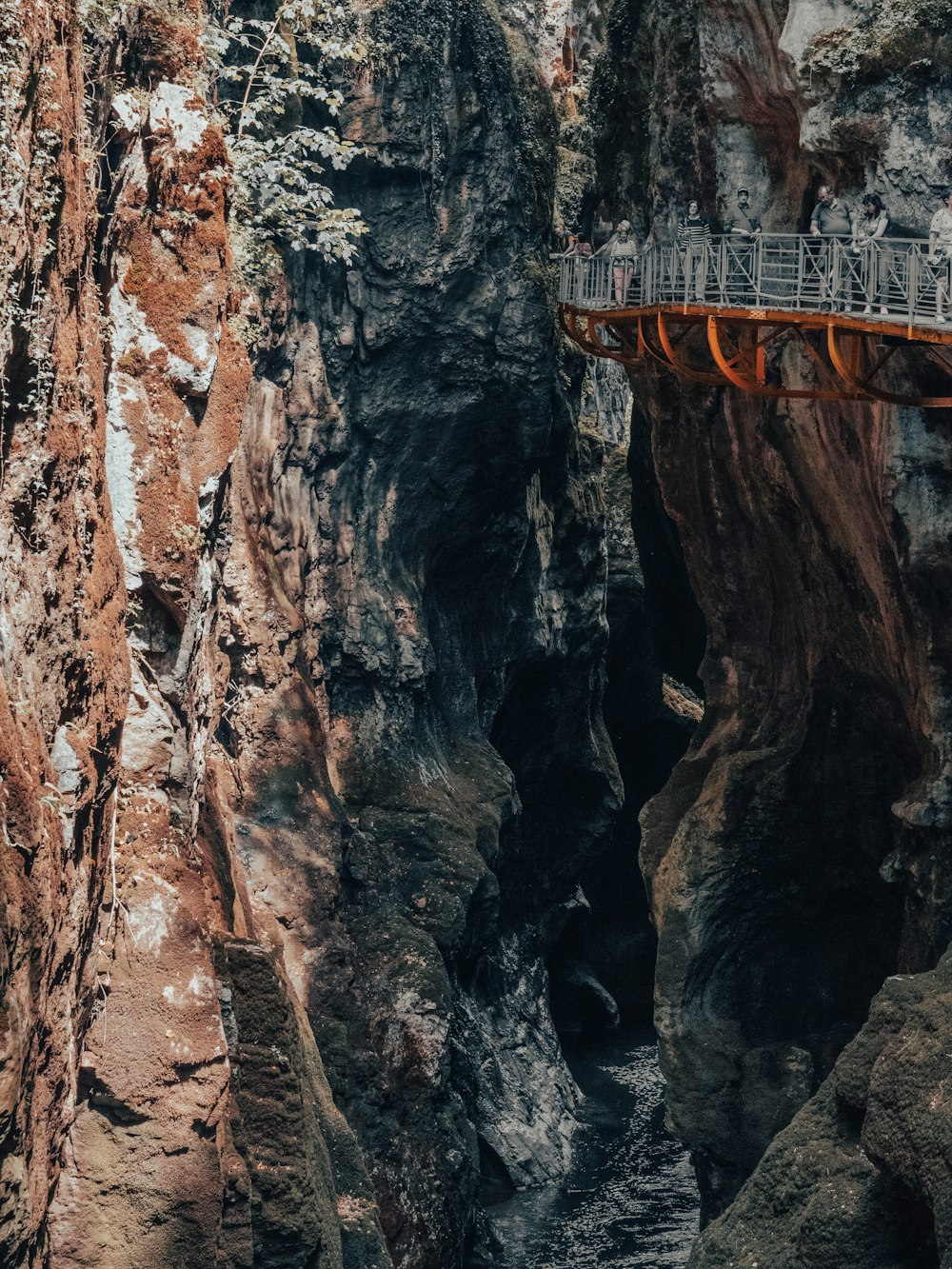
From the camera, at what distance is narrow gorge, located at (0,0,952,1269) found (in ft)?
49.5

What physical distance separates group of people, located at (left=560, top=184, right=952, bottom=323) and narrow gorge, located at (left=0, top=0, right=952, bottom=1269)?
0.61 metres

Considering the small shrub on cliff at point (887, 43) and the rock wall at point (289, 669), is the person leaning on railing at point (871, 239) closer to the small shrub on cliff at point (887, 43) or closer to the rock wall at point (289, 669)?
the small shrub on cliff at point (887, 43)

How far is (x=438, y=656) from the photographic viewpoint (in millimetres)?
34719

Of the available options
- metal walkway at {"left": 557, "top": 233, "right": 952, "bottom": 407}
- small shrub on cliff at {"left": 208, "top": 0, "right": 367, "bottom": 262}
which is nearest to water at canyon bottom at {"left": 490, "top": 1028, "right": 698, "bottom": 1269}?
metal walkway at {"left": 557, "top": 233, "right": 952, "bottom": 407}

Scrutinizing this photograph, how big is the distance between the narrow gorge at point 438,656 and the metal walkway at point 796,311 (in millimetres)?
590

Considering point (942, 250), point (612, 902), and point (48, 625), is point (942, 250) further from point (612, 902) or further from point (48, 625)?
point (612, 902)

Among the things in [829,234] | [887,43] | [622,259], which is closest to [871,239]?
[829,234]

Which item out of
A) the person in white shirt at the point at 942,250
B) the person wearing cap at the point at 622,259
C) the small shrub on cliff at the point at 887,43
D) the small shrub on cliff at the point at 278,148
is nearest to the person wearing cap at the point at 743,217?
the person wearing cap at the point at 622,259

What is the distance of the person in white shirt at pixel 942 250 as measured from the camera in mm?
20489

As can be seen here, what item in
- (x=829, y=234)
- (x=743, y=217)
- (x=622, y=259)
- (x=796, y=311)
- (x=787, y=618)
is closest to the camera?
(x=796, y=311)

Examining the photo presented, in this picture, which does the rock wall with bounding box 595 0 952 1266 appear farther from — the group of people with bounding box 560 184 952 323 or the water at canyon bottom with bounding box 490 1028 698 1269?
the water at canyon bottom with bounding box 490 1028 698 1269

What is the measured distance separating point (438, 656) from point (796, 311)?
1409 centimetres

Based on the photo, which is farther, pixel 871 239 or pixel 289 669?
pixel 289 669

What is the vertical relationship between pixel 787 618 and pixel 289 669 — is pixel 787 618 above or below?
above
